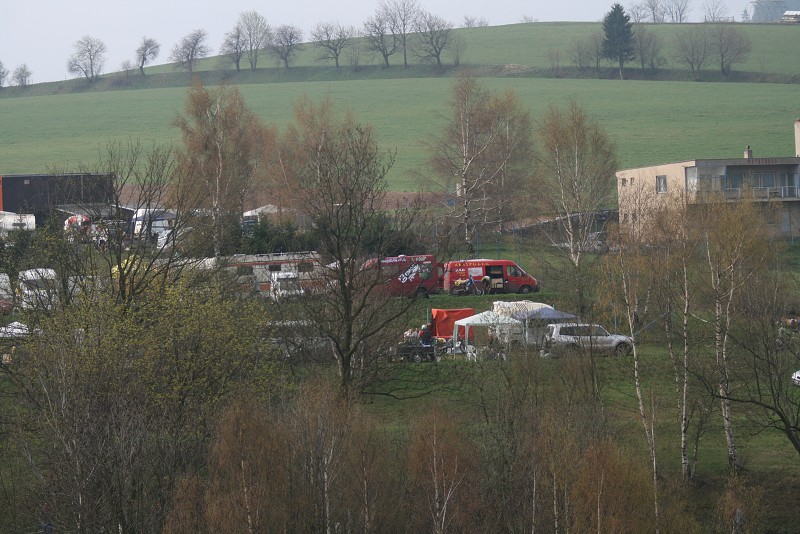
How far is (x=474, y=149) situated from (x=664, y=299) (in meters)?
30.4

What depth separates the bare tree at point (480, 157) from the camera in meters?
56.1

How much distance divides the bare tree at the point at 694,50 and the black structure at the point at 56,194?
3110 inches

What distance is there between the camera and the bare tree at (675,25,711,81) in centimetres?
11306

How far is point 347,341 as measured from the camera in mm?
23031

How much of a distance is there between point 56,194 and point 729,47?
3881 inches

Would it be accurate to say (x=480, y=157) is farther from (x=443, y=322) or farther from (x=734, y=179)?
(x=443, y=322)

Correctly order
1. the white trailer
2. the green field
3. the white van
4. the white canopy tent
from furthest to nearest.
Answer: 1. the green field
2. the white trailer
3. the white canopy tent
4. the white van

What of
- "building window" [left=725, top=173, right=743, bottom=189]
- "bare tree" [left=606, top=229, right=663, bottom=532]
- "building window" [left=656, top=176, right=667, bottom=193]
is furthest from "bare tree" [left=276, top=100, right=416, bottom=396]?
"building window" [left=725, top=173, right=743, bottom=189]

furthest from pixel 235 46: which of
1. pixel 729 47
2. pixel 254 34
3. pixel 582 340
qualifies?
pixel 582 340

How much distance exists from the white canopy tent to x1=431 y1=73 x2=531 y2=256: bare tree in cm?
2245

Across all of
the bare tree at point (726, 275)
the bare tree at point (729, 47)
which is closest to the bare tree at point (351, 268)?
the bare tree at point (726, 275)

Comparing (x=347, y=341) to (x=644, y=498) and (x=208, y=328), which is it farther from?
(x=644, y=498)

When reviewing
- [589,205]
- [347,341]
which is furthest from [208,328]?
[589,205]

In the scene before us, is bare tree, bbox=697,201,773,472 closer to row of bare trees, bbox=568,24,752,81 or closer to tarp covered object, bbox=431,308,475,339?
tarp covered object, bbox=431,308,475,339
